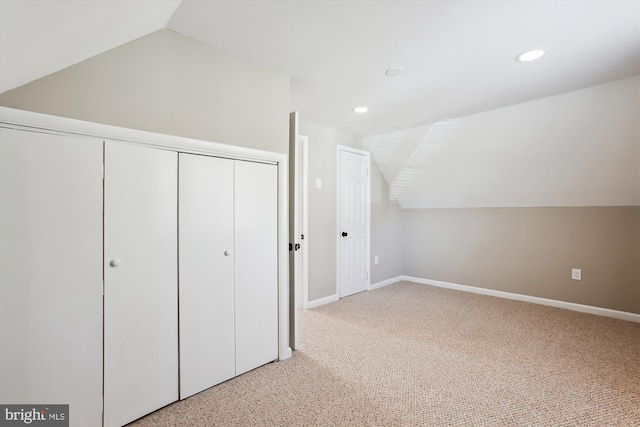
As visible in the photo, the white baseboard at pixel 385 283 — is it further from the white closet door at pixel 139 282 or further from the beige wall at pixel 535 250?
the white closet door at pixel 139 282

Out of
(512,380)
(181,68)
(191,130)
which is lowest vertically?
(512,380)

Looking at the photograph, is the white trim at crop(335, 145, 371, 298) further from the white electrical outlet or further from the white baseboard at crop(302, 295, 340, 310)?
the white electrical outlet

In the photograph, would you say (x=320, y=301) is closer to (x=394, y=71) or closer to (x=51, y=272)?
(x=394, y=71)

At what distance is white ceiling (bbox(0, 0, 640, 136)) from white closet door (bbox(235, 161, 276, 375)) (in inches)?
34.4

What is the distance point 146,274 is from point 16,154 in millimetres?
813

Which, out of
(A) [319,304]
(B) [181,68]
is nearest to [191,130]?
(B) [181,68]

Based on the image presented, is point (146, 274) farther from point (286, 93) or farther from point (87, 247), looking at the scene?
point (286, 93)

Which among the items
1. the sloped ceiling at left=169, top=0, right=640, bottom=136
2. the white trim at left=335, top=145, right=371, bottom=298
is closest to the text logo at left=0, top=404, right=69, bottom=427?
the sloped ceiling at left=169, top=0, right=640, bottom=136

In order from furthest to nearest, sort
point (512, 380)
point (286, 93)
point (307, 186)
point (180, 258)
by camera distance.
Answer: point (307, 186), point (286, 93), point (512, 380), point (180, 258)

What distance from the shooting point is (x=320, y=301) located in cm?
386

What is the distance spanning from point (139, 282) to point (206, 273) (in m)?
0.39

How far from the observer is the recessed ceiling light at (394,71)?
239 centimetres

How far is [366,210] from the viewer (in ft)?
14.9

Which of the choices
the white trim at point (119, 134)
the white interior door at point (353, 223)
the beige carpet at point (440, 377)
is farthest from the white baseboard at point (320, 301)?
the white trim at point (119, 134)
